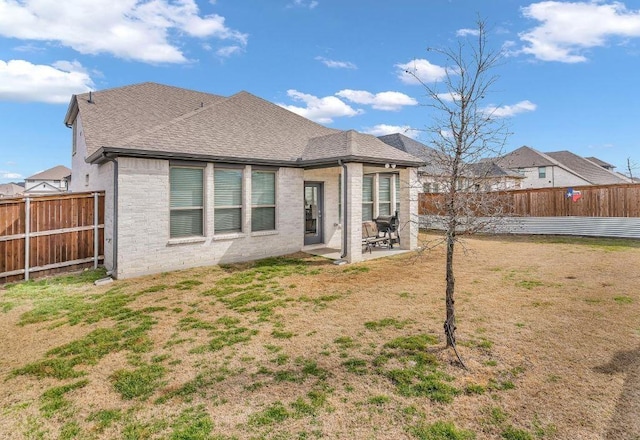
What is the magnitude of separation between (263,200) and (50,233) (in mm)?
5880

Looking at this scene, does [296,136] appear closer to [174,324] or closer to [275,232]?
[275,232]

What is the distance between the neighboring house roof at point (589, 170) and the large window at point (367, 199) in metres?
43.0

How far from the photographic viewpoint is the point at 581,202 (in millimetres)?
16047

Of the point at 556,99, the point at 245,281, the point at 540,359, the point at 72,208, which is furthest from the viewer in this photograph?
the point at 556,99

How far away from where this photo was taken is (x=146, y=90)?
48.6 ft

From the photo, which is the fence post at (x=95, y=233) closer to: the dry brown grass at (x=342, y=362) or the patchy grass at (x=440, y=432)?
the dry brown grass at (x=342, y=362)

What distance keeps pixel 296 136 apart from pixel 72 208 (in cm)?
777

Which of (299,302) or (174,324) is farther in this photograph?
(299,302)

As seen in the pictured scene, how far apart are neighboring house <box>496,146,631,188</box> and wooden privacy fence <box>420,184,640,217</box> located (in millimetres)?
22285

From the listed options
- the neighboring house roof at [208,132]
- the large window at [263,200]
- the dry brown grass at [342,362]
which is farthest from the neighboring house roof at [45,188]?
the dry brown grass at [342,362]

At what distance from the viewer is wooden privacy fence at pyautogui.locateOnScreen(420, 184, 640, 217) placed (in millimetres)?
14711

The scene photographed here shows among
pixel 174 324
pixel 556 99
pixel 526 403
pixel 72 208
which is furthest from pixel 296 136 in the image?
pixel 556 99

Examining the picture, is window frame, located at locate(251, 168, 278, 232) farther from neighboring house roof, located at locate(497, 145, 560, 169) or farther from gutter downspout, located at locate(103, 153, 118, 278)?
neighboring house roof, located at locate(497, 145, 560, 169)

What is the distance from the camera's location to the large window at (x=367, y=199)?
14000 millimetres
